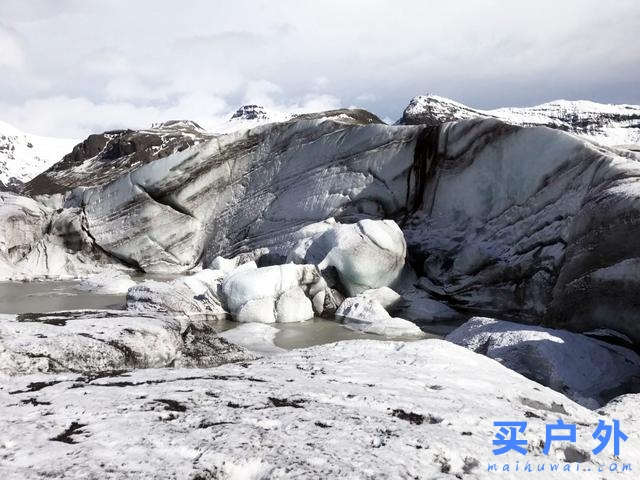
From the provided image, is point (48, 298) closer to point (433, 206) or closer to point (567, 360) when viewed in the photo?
point (433, 206)

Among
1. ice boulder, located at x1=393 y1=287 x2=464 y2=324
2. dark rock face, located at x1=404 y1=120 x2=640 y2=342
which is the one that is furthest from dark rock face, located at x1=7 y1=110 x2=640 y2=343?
ice boulder, located at x1=393 y1=287 x2=464 y2=324

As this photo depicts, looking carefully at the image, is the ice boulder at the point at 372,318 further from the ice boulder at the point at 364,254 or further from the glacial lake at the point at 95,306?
the ice boulder at the point at 364,254

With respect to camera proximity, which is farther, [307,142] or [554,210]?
[307,142]

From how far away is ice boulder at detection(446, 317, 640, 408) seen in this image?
15.7 ft

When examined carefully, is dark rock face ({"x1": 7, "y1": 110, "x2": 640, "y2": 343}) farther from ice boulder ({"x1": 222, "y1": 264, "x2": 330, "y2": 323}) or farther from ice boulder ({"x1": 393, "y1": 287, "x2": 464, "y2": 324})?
ice boulder ({"x1": 222, "y1": 264, "x2": 330, "y2": 323})


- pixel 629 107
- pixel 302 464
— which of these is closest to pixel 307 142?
pixel 302 464

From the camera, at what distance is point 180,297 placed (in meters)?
7.82

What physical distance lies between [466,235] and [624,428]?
6.80 m

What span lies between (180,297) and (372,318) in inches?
117

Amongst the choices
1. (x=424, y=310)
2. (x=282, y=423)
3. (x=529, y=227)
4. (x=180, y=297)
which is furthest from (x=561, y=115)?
(x=282, y=423)

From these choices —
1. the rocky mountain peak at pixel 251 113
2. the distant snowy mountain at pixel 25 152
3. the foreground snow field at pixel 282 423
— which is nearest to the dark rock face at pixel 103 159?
the foreground snow field at pixel 282 423

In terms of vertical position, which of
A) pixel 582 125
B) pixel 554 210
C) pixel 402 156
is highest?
pixel 582 125

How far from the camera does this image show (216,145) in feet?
43.7

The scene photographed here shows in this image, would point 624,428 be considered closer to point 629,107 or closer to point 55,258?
point 55,258
